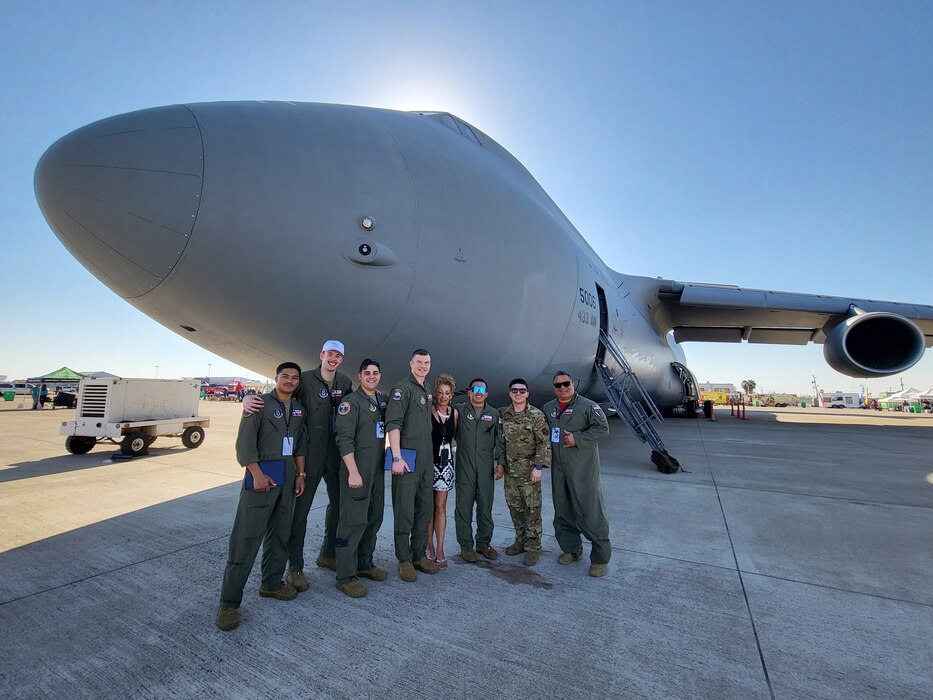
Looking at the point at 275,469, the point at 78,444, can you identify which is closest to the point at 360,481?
the point at 275,469

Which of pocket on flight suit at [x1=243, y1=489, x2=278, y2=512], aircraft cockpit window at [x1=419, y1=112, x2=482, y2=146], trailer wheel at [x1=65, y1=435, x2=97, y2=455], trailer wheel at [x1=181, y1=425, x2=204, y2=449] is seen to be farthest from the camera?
trailer wheel at [x1=181, y1=425, x2=204, y2=449]

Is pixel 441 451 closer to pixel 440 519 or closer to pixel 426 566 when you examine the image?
pixel 440 519

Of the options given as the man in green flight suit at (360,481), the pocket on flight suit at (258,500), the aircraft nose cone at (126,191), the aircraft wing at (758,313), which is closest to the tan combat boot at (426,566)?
the man in green flight suit at (360,481)

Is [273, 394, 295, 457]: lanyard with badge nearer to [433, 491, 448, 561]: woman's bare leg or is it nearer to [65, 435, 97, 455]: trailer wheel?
[433, 491, 448, 561]: woman's bare leg

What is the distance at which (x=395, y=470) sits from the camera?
2.79 meters

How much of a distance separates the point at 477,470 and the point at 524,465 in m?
0.36

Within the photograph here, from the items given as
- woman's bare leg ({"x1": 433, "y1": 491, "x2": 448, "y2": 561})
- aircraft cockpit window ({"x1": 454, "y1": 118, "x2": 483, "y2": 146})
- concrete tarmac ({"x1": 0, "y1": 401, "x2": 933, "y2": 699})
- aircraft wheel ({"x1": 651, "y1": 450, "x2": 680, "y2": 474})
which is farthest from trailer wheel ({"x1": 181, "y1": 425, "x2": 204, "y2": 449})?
aircraft wheel ({"x1": 651, "y1": 450, "x2": 680, "y2": 474})

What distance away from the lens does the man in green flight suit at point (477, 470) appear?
320cm

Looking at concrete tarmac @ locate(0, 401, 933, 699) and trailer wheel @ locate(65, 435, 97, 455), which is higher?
concrete tarmac @ locate(0, 401, 933, 699)

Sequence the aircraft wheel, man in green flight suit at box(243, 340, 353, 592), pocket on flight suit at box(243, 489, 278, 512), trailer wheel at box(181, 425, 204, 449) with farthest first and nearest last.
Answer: trailer wheel at box(181, 425, 204, 449), the aircraft wheel, man in green flight suit at box(243, 340, 353, 592), pocket on flight suit at box(243, 489, 278, 512)

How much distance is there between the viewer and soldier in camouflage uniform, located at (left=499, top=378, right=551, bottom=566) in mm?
3186

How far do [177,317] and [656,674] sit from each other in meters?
3.85

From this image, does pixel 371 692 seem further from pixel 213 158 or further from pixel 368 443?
pixel 213 158

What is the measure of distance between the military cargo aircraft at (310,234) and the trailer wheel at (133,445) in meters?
5.08
